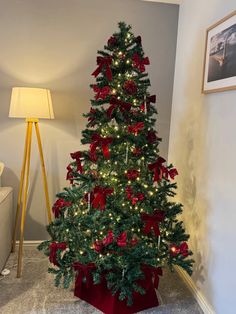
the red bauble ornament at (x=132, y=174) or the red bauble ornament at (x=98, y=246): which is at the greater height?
the red bauble ornament at (x=132, y=174)

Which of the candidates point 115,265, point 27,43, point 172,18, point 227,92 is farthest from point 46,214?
point 172,18

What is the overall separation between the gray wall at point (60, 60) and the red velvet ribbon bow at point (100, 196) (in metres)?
1.11

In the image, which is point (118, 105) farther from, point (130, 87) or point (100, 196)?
point (100, 196)

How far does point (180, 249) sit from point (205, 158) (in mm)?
681

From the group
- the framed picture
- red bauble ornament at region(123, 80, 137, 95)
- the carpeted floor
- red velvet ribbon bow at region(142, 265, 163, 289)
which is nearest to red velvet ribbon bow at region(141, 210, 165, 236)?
red velvet ribbon bow at region(142, 265, 163, 289)

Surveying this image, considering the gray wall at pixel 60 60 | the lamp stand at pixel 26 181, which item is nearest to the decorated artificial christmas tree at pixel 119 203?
the lamp stand at pixel 26 181

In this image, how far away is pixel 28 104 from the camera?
2.28 meters

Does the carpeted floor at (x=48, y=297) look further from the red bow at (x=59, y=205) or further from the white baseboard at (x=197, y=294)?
the red bow at (x=59, y=205)

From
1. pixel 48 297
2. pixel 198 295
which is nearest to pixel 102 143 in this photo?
pixel 48 297

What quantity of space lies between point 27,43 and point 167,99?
1439mm

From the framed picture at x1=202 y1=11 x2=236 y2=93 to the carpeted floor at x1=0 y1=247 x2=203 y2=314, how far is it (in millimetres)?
1554

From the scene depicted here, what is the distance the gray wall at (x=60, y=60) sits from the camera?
2.60 m

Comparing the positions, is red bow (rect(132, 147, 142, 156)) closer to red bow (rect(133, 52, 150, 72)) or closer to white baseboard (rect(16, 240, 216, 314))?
red bow (rect(133, 52, 150, 72))

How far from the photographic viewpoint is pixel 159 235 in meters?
1.88
